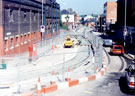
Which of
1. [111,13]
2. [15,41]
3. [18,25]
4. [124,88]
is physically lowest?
[124,88]

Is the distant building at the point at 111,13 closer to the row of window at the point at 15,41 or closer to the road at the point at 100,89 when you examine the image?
the row of window at the point at 15,41

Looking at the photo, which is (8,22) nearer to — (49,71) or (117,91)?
(49,71)

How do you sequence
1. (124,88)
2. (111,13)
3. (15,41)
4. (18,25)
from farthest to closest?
1. (111,13)
2. (18,25)
3. (15,41)
4. (124,88)

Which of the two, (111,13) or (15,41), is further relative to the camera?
(111,13)

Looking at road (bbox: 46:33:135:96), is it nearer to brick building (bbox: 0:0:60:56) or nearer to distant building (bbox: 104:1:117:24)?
brick building (bbox: 0:0:60:56)

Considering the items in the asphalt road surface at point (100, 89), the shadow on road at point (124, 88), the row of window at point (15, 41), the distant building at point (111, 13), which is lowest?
the shadow on road at point (124, 88)

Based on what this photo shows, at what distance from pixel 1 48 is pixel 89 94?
1333cm

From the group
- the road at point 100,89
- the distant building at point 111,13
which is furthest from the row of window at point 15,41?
the distant building at point 111,13

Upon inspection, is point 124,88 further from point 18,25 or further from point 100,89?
point 18,25

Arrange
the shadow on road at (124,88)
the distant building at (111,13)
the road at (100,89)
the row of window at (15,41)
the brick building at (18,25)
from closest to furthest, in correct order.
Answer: the road at (100,89)
the shadow on road at (124,88)
the brick building at (18,25)
the row of window at (15,41)
the distant building at (111,13)

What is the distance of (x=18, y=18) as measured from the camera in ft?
102

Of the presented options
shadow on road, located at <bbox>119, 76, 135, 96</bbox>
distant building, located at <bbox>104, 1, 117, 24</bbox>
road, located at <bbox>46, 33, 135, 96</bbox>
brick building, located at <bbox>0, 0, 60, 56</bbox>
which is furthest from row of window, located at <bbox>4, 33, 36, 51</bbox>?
distant building, located at <bbox>104, 1, 117, 24</bbox>

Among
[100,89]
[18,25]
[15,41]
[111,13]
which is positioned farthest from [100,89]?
[111,13]

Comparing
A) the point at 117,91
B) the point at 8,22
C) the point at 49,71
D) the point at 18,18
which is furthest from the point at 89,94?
the point at 18,18
